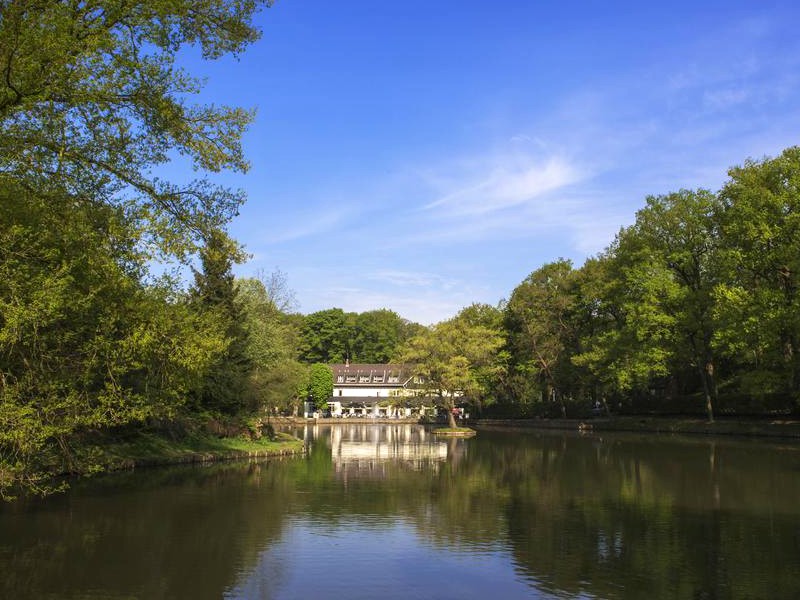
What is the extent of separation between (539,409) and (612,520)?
6064 cm

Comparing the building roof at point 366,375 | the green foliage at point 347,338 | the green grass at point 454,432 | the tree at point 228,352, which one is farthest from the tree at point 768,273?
the green foliage at point 347,338

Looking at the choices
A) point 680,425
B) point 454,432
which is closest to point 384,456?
point 454,432

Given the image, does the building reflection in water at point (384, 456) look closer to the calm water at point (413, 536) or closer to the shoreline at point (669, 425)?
the calm water at point (413, 536)

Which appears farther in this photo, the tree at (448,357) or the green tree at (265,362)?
the tree at (448,357)

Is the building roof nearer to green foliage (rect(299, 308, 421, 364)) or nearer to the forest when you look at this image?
green foliage (rect(299, 308, 421, 364))

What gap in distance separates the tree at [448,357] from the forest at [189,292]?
8.8 inches

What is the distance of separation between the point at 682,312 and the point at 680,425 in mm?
8978

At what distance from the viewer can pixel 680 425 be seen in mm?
52938

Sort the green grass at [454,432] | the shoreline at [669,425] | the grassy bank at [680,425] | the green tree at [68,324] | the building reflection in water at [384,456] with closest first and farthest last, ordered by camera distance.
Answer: the green tree at [68,324] → the building reflection in water at [384,456] → the grassy bank at [680,425] → the shoreline at [669,425] → the green grass at [454,432]

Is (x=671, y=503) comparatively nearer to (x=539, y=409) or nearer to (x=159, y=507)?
(x=159, y=507)

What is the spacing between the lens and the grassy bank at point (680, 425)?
4484 cm

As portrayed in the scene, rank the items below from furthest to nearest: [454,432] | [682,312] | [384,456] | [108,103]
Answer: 1. [454,432]
2. [682,312]
3. [384,456]
4. [108,103]

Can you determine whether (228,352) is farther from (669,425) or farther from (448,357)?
(669,425)

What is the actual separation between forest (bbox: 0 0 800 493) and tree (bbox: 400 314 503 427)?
225mm
